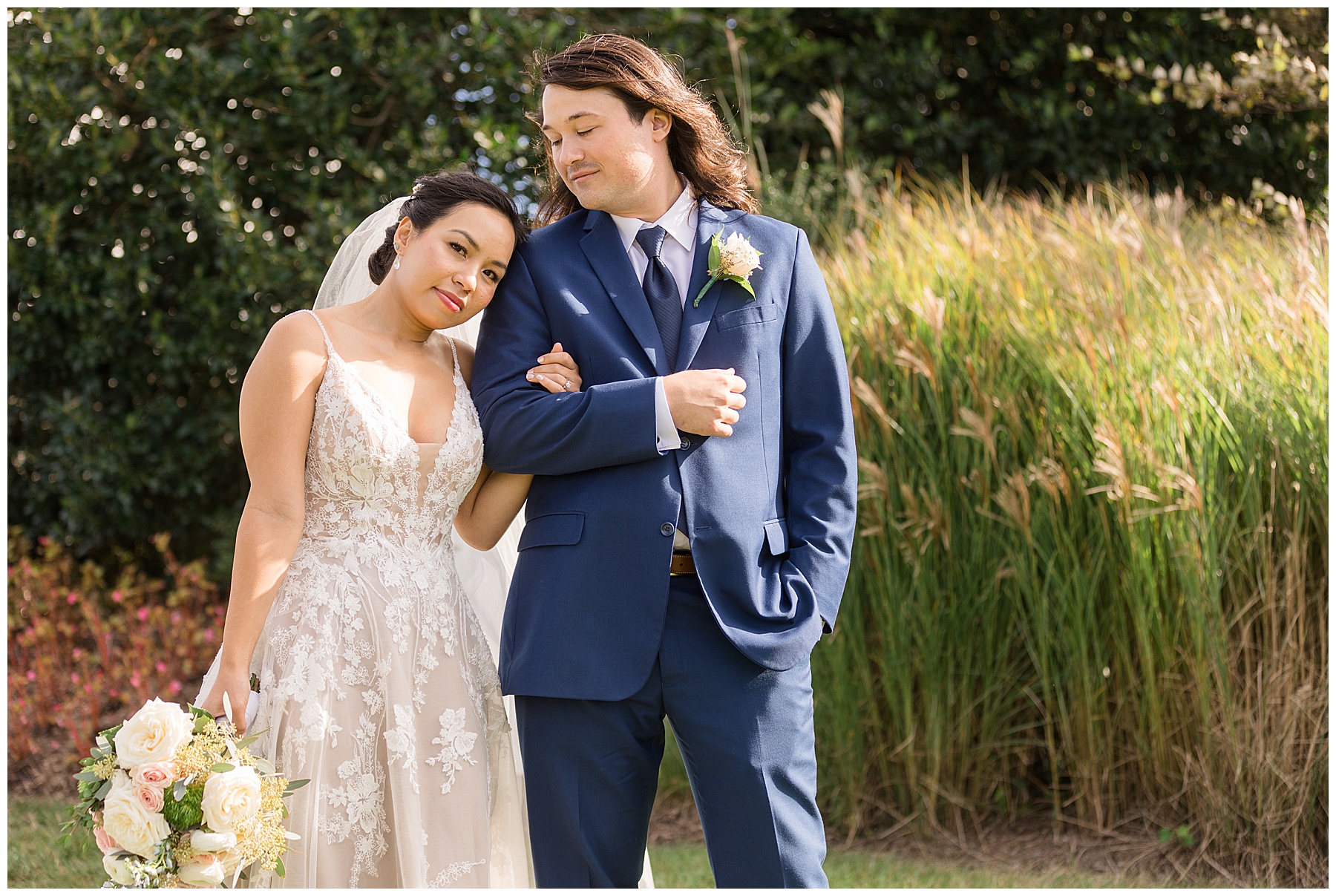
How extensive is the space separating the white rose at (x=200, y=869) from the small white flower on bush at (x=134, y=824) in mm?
71

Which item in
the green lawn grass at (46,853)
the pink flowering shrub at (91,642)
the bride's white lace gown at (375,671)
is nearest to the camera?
the bride's white lace gown at (375,671)

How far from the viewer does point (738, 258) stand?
2.29 meters

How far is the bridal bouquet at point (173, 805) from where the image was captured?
1.96 meters

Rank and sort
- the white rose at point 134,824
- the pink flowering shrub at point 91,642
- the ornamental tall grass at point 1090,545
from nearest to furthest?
the white rose at point 134,824, the ornamental tall grass at point 1090,545, the pink flowering shrub at point 91,642

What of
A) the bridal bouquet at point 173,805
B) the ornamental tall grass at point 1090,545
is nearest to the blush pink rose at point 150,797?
the bridal bouquet at point 173,805

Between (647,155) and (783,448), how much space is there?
73 centimetres

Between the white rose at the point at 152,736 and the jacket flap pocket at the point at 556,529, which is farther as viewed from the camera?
the jacket flap pocket at the point at 556,529

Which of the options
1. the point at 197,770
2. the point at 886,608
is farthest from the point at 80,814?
the point at 886,608

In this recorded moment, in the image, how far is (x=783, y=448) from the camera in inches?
96.5

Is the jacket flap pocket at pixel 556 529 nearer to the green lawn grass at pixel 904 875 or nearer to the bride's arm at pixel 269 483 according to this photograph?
the bride's arm at pixel 269 483

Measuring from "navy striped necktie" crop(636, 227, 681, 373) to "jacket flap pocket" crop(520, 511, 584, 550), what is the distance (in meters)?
0.39

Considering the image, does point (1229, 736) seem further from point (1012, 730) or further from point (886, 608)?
point (886, 608)

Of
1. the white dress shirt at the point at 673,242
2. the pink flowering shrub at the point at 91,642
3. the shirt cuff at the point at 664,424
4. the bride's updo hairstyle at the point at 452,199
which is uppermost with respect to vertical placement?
the bride's updo hairstyle at the point at 452,199

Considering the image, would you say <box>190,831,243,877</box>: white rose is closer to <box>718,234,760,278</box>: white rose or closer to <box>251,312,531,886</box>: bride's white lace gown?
<box>251,312,531,886</box>: bride's white lace gown
